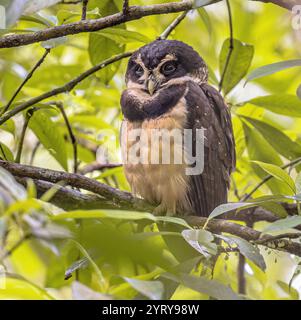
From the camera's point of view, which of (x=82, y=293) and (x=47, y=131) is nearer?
(x=82, y=293)

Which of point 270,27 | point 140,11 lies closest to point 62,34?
point 140,11

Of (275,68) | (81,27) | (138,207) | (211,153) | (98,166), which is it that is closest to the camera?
(81,27)

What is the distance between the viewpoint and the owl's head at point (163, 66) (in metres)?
4.07

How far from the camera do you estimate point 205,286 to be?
2.03m

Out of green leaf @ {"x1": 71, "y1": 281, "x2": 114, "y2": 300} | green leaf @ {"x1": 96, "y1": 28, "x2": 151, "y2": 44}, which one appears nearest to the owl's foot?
green leaf @ {"x1": 96, "y1": 28, "x2": 151, "y2": 44}

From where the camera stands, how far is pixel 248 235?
2734 millimetres

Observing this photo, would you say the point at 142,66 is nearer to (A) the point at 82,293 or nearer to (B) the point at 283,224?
(B) the point at 283,224

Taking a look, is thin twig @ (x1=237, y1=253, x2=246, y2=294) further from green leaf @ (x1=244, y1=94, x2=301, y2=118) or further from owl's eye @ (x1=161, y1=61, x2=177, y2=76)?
owl's eye @ (x1=161, y1=61, x2=177, y2=76)

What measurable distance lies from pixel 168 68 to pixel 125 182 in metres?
0.83

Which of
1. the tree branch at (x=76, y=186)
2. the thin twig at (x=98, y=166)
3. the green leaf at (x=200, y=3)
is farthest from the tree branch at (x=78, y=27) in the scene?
the thin twig at (x=98, y=166)

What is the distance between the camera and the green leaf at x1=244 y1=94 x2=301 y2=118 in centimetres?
377

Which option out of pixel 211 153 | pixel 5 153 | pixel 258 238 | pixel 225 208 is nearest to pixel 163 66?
pixel 211 153
